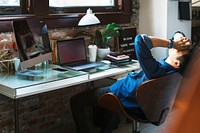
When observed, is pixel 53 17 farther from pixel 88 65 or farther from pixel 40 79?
pixel 40 79

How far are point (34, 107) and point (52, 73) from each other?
2.07 feet

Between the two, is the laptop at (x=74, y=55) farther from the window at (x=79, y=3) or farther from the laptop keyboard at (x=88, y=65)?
the window at (x=79, y=3)

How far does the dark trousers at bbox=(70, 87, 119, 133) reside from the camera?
253 centimetres

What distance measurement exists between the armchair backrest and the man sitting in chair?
56mm

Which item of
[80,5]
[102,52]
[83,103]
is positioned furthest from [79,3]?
[83,103]

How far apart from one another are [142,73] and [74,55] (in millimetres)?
808

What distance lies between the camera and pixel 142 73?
232 cm

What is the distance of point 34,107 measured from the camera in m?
2.87

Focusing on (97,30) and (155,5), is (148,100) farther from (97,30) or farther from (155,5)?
(155,5)

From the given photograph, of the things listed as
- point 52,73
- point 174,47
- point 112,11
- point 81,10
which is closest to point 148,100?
point 174,47

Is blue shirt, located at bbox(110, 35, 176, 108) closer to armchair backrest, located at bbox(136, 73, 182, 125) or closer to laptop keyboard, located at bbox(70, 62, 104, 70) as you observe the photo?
armchair backrest, located at bbox(136, 73, 182, 125)

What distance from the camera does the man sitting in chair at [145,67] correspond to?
7.00ft

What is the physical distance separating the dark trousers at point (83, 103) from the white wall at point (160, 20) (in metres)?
1.40

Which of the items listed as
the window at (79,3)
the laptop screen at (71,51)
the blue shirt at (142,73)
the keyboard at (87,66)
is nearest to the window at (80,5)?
the window at (79,3)
